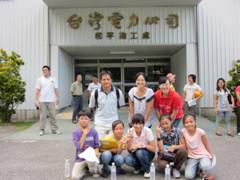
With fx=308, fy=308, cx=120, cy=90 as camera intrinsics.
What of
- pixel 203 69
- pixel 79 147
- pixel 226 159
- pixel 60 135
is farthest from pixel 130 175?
pixel 203 69

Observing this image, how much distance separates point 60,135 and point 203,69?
22.1 feet

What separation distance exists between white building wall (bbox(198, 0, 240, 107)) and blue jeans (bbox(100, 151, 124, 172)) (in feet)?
27.2

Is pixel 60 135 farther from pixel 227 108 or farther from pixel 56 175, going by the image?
pixel 227 108

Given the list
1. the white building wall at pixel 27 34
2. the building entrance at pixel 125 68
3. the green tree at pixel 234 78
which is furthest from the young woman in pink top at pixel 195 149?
the building entrance at pixel 125 68

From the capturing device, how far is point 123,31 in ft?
40.7

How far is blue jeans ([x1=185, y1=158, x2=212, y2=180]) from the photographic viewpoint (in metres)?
4.62

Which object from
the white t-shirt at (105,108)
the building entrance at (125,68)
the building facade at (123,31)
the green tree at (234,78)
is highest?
the building facade at (123,31)

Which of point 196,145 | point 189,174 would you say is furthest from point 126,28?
point 189,174

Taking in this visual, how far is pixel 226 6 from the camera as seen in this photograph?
12.5m

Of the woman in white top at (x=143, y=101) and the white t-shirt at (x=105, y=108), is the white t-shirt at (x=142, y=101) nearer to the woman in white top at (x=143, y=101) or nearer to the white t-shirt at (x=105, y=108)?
the woman in white top at (x=143, y=101)

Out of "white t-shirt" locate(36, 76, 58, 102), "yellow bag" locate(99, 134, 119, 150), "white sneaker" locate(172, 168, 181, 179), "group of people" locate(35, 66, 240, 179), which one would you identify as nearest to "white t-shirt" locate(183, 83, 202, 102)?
"group of people" locate(35, 66, 240, 179)

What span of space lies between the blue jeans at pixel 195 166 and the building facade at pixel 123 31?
7.97 metres

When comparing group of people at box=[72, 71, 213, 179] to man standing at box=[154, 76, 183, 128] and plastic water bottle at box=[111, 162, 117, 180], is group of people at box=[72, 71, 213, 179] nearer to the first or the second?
man standing at box=[154, 76, 183, 128]

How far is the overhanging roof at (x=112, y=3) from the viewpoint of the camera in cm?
1167
